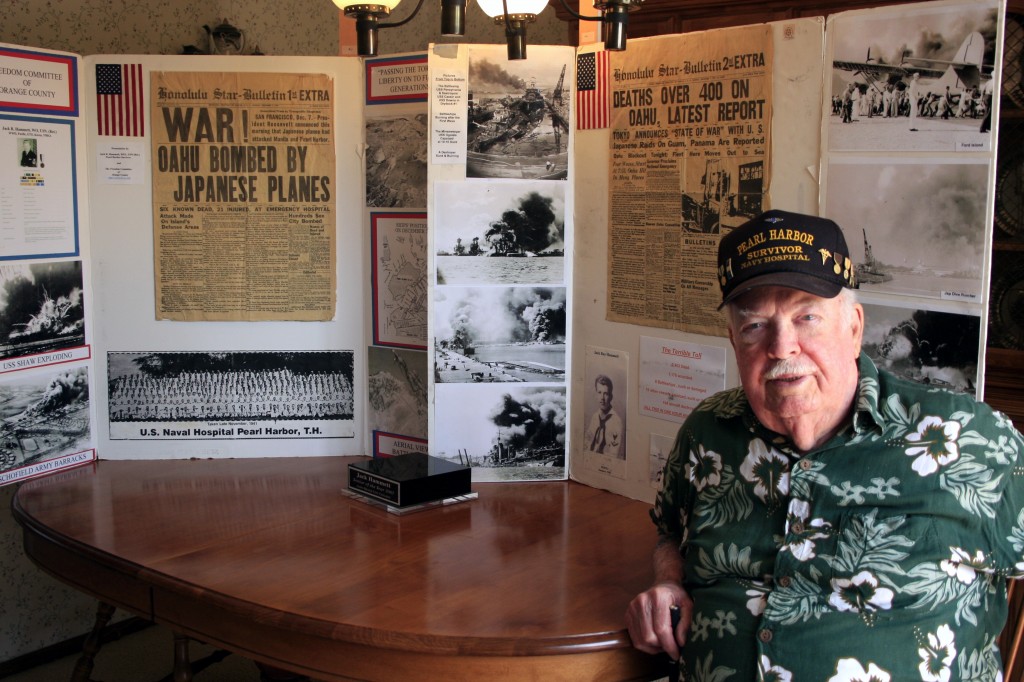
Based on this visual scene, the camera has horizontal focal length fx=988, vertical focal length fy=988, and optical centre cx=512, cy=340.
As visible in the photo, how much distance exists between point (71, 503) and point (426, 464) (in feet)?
2.62

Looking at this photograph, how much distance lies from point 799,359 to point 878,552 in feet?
0.98

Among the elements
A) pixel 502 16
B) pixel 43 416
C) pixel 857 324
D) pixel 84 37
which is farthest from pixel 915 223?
pixel 84 37

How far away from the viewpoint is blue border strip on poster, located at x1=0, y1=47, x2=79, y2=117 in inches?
90.0

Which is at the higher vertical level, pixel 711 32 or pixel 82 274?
pixel 711 32

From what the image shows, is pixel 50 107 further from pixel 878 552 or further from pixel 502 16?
pixel 878 552

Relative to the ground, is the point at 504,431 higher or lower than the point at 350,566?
higher

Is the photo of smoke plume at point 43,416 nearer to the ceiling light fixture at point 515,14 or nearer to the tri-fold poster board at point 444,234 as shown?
the tri-fold poster board at point 444,234

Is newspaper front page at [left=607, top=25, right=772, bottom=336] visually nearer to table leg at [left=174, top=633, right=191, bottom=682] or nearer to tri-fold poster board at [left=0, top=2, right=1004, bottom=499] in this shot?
tri-fold poster board at [left=0, top=2, right=1004, bottom=499]

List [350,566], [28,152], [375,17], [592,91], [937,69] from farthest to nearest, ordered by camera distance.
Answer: [28,152], [592,91], [375,17], [350,566], [937,69]

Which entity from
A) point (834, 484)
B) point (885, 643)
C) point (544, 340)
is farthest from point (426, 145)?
point (885, 643)

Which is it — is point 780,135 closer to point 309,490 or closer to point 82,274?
point 309,490

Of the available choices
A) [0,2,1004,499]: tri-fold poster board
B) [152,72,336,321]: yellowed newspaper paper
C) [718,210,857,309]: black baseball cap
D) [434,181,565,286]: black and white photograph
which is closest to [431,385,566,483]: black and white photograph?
[0,2,1004,499]: tri-fold poster board

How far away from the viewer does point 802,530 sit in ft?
4.84

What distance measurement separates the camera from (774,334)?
149 centimetres
